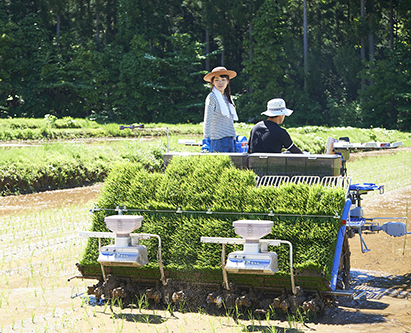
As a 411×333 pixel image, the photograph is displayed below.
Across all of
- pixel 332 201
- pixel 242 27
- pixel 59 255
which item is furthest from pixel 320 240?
pixel 242 27

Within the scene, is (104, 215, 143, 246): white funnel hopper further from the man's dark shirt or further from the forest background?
the forest background

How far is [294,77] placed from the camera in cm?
4775

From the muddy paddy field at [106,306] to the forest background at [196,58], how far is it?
114 ft

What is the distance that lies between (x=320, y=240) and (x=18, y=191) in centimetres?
1038

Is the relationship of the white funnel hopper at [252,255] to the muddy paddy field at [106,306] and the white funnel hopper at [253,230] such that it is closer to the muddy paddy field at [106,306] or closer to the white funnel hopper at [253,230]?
the white funnel hopper at [253,230]

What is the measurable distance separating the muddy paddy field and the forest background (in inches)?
1369

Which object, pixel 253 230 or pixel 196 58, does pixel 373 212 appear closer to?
pixel 253 230

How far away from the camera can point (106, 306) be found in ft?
16.3

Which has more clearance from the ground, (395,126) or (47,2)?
(47,2)

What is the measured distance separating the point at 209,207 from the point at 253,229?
2.78ft

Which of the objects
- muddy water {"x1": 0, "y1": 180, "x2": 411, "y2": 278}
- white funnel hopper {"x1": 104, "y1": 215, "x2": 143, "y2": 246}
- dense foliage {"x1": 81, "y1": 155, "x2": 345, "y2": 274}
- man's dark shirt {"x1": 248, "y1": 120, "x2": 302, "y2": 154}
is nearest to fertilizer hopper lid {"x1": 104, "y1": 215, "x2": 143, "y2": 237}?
white funnel hopper {"x1": 104, "y1": 215, "x2": 143, "y2": 246}

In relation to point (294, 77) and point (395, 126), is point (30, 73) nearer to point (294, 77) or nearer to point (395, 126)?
point (294, 77)

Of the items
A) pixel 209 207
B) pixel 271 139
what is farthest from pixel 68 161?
pixel 209 207

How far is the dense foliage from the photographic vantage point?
473cm
